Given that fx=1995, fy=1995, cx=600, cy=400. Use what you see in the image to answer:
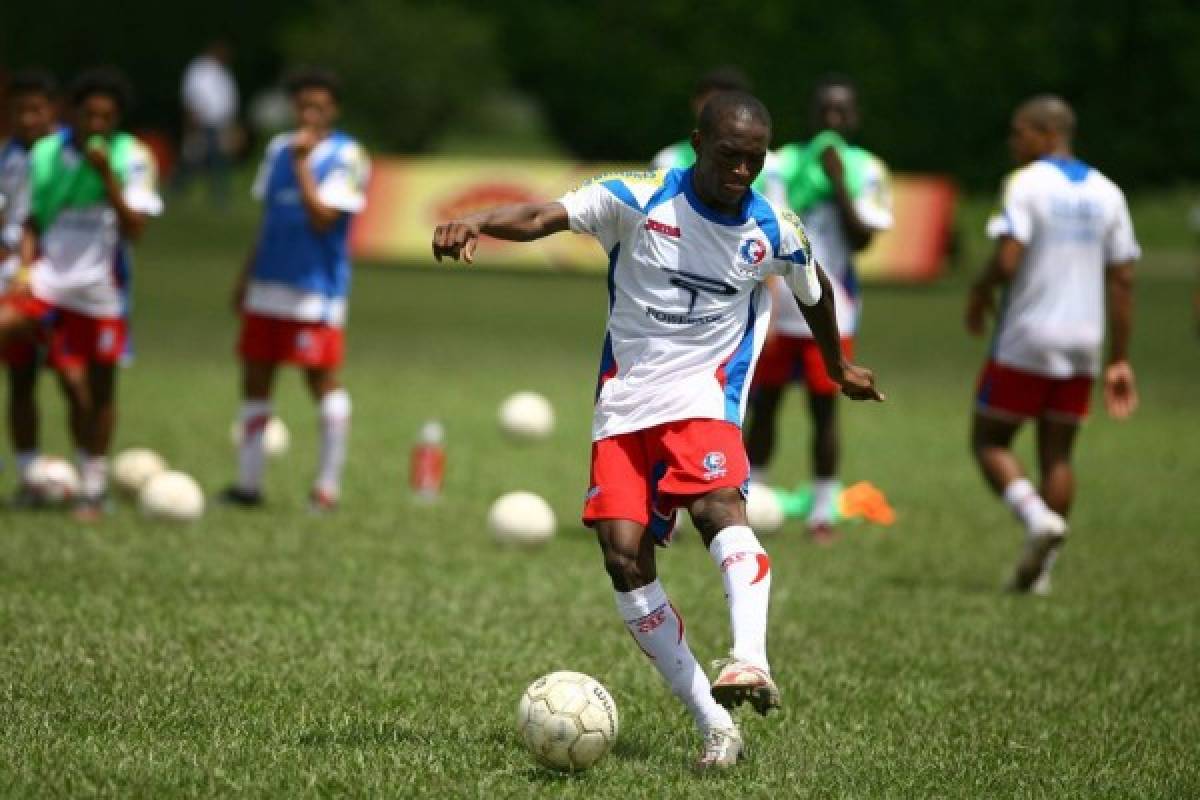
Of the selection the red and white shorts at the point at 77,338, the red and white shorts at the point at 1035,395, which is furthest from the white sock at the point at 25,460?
the red and white shorts at the point at 1035,395

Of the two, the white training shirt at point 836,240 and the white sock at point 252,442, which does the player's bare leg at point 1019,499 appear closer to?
the white training shirt at point 836,240

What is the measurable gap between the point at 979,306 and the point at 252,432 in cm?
438

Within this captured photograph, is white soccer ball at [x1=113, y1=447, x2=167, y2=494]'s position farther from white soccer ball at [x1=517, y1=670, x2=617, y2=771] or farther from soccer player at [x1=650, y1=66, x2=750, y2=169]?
white soccer ball at [x1=517, y1=670, x2=617, y2=771]

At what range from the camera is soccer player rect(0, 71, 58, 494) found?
37.3ft

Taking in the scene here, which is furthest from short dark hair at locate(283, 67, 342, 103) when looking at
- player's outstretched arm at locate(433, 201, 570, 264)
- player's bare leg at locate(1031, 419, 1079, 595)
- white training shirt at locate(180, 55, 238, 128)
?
white training shirt at locate(180, 55, 238, 128)

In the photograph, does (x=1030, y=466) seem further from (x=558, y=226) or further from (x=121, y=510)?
(x=558, y=226)

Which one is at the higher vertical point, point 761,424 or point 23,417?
point 761,424

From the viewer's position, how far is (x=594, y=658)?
8164mm

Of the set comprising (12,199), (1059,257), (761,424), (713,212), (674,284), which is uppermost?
(713,212)

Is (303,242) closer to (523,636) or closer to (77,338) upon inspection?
(77,338)

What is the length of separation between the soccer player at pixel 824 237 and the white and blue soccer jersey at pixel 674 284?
461 centimetres

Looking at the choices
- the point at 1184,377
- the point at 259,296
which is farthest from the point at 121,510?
the point at 1184,377

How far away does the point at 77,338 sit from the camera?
37.1 feet

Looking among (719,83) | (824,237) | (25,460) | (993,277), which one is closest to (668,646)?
(993,277)
